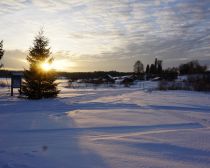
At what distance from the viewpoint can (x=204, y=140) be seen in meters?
6.52

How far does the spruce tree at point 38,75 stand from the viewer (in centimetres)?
2080

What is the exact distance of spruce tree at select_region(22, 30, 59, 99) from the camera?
68.2 ft

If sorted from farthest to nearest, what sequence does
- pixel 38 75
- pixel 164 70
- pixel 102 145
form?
pixel 164 70, pixel 38 75, pixel 102 145

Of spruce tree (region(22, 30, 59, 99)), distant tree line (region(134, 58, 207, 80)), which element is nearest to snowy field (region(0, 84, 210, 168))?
spruce tree (region(22, 30, 59, 99))

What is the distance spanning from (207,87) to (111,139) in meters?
25.0

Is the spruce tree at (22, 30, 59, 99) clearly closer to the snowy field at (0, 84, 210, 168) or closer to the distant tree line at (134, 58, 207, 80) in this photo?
the snowy field at (0, 84, 210, 168)

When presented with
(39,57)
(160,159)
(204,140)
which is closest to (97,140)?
(160,159)

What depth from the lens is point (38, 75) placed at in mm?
20719

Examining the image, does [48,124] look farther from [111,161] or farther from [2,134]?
[111,161]

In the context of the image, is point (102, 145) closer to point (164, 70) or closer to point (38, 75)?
point (38, 75)

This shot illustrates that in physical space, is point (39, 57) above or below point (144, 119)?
above

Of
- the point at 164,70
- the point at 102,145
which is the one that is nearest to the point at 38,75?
the point at 102,145

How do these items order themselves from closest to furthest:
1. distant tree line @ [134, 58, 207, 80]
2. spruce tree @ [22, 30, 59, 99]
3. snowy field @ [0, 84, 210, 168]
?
snowy field @ [0, 84, 210, 168]
spruce tree @ [22, 30, 59, 99]
distant tree line @ [134, 58, 207, 80]

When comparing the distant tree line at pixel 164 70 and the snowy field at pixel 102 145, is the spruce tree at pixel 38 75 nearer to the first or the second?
the snowy field at pixel 102 145
